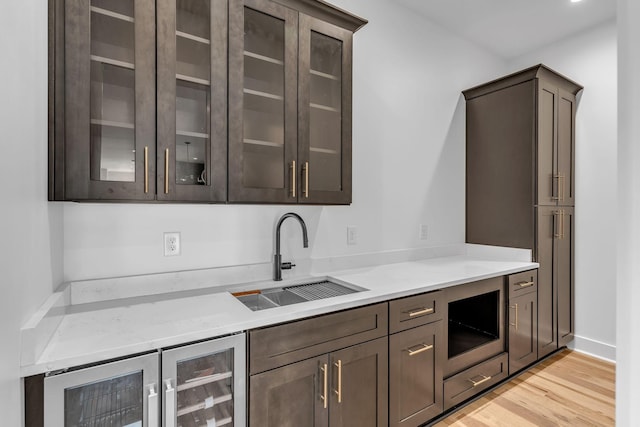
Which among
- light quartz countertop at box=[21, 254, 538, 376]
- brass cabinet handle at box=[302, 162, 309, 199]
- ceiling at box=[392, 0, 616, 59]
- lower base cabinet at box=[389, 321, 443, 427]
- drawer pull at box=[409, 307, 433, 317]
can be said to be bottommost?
lower base cabinet at box=[389, 321, 443, 427]

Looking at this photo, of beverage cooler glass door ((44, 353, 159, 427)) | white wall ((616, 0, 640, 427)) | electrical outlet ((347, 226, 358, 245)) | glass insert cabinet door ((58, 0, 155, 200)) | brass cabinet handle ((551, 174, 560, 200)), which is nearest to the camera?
white wall ((616, 0, 640, 427))

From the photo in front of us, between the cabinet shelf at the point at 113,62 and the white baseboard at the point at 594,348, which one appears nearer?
the cabinet shelf at the point at 113,62

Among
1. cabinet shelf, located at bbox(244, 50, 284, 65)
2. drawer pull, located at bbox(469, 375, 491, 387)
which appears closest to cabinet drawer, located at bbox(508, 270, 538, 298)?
drawer pull, located at bbox(469, 375, 491, 387)

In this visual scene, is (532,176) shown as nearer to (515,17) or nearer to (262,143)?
(515,17)

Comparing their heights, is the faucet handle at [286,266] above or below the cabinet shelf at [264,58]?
below

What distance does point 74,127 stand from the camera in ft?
3.90

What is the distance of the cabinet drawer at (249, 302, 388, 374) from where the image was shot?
1.28 m

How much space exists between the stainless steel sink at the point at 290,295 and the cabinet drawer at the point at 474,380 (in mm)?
870

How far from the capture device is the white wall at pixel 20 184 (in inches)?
31.4

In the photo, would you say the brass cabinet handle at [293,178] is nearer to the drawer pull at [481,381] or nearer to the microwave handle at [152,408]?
the microwave handle at [152,408]

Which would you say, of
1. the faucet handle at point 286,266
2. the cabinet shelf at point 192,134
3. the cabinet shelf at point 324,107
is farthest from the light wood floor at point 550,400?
the cabinet shelf at point 192,134

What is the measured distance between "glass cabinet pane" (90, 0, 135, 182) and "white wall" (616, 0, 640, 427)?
146 centimetres

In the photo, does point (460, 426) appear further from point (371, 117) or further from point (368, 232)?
point (371, 117)

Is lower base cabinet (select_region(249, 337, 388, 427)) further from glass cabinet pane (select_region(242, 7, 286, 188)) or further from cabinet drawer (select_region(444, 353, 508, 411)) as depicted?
glass cabinet pane (select_region(242, 7, 286, 188))
